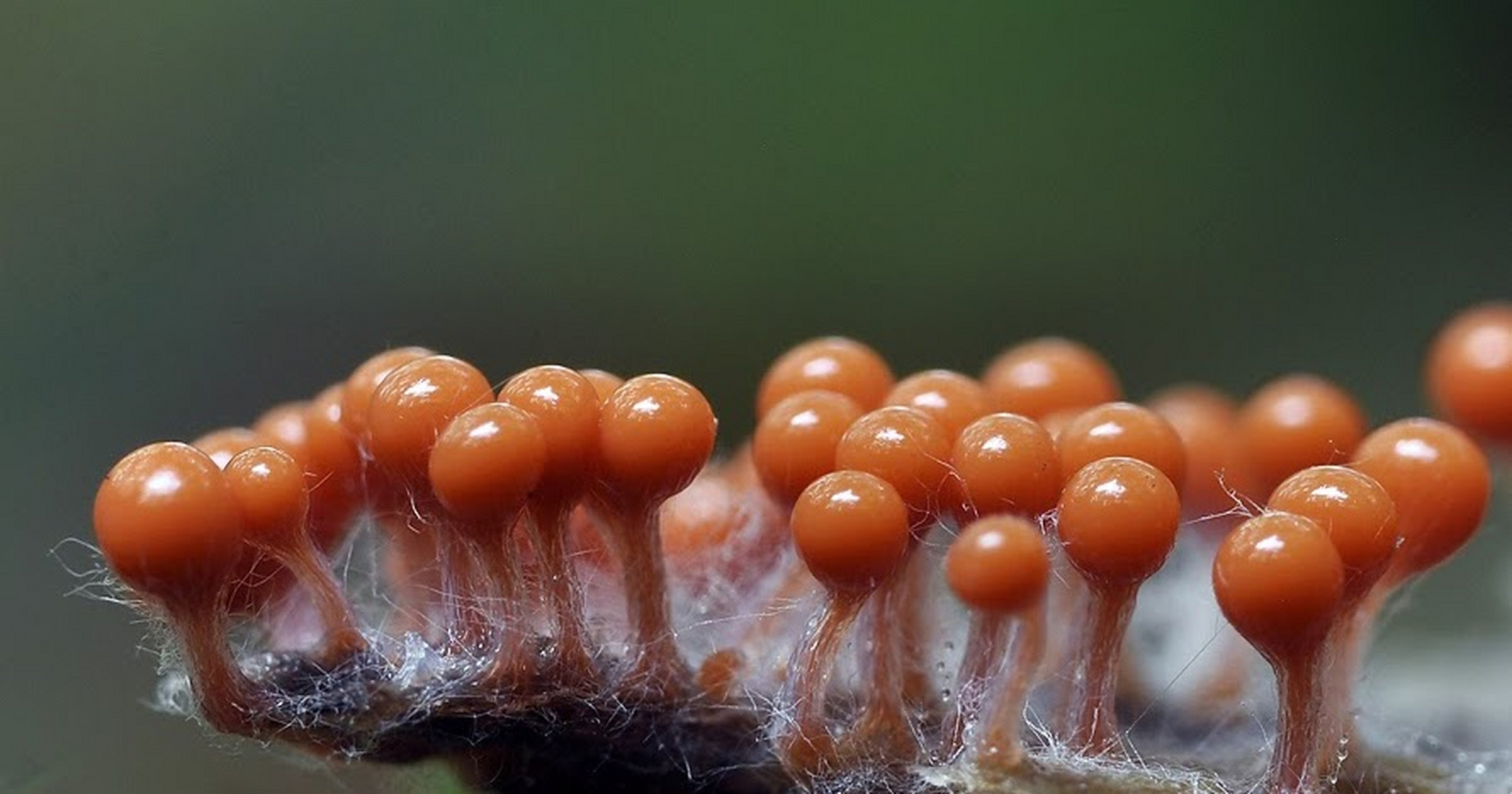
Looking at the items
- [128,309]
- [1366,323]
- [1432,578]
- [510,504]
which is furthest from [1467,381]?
[128,309]

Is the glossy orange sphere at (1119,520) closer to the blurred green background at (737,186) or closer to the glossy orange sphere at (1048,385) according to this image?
the glossy orange sphere at (1048,385)

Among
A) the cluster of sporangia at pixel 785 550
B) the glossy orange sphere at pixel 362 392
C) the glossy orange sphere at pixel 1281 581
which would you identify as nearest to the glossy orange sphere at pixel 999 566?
the cluster of sporangia at pixel 785 550

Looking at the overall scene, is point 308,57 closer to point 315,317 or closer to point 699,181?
point 315,317

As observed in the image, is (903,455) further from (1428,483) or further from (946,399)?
(1428,483)

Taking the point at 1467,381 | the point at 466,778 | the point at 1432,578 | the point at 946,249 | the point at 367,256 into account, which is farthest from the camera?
the point at 946,249

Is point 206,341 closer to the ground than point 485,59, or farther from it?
closer to the ground
